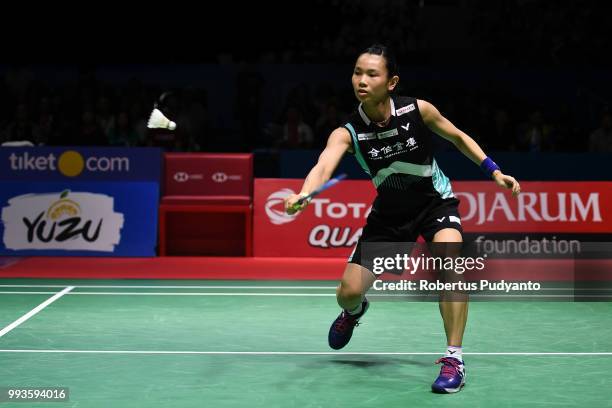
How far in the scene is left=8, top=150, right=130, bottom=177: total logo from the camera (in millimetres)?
11508

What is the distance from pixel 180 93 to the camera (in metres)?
14.2

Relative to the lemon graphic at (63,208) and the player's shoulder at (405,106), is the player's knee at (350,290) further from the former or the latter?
the lemon graphic at (63,208)

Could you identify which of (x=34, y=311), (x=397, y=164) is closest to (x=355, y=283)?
(x=397, y=164)

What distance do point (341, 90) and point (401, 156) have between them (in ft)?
29.3

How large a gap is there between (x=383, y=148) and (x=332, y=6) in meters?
11.5

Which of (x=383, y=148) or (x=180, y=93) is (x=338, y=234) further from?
(x=383, y=148)

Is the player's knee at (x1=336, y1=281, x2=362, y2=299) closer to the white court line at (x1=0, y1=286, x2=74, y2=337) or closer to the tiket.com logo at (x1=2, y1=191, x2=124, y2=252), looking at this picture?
the white court line at (x1=0, y1=286, x2=74, y2=337)

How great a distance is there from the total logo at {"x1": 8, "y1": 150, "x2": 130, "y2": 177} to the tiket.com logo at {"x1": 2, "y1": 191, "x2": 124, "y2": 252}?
347 millimetres

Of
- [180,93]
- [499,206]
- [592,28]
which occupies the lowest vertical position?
[499,206]

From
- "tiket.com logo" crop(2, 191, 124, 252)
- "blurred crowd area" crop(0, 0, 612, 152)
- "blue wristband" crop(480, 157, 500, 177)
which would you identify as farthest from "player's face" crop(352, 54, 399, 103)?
"blurred crowd area" crop(0, 0, 612, 152)

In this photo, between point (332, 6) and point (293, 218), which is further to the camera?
point (332, 6)

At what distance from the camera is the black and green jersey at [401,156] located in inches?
227

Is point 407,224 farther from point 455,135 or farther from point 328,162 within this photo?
point 328,162

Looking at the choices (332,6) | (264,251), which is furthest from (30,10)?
(264,251)
